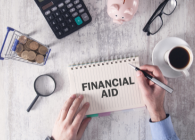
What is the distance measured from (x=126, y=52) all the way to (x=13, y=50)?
570 mm

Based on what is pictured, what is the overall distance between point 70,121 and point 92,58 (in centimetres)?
35

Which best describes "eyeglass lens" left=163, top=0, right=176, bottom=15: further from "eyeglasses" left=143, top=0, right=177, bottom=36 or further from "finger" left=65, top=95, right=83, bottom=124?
"finger" left=65, top=95, right=83, bottom=124

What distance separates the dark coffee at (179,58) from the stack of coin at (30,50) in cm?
64

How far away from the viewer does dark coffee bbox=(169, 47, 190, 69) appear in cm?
76

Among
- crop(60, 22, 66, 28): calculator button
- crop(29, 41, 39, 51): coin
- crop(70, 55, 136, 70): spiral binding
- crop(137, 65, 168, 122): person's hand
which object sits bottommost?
crop(137, 65, 168, 122): person's hand

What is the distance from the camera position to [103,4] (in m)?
0.86

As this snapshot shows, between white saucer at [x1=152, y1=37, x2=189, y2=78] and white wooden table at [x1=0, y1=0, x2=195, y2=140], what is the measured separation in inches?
2.2

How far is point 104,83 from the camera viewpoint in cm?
83

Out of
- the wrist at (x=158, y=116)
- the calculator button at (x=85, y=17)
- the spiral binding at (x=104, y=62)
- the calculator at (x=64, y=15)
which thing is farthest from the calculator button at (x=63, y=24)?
the wrist at (x=158, y=116)

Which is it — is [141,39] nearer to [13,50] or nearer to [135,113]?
[135,113]

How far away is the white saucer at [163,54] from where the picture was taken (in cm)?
80

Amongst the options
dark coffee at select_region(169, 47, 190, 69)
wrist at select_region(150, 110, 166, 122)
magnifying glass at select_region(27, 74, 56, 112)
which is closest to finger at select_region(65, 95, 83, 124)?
magnifying glass at select_region(27, 74, 56, 112)

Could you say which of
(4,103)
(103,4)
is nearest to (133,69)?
(103,4)

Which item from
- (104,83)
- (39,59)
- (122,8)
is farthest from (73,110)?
(122,8)
